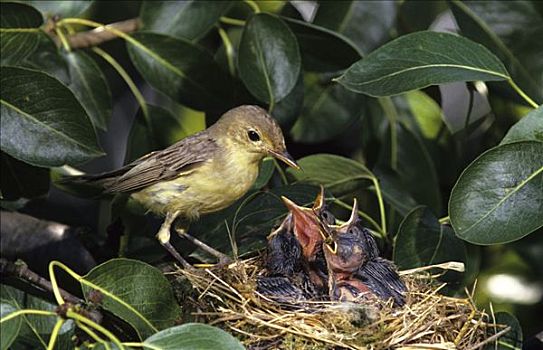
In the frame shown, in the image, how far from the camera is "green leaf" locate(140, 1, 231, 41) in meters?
3.77

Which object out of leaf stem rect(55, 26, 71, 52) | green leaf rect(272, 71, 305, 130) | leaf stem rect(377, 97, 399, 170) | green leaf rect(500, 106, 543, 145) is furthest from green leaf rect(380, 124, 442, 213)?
leaf stem rect(55, 26, 71, 52)

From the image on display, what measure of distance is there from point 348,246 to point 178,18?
1114 millimetres

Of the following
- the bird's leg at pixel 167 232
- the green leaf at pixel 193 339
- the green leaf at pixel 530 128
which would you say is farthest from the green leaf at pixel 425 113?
the green leaf at pixel 193 339

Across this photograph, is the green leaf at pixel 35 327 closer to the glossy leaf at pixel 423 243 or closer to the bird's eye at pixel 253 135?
the bird's eye at pixel 253 135

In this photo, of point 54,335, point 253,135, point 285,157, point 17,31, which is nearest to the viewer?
point 54,335

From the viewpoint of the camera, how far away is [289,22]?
3.73 meters

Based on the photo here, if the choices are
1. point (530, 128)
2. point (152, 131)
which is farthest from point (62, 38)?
point (530, 128)

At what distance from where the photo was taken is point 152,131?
13.0 feet

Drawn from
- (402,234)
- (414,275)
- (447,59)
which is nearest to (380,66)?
(447,59)

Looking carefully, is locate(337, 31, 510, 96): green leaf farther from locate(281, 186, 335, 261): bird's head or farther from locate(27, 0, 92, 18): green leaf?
locate(27, 0, 92, 18): green leaf

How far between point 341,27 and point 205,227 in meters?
0.97

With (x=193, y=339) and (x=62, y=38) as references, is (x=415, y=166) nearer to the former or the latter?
(x=62, y=38)

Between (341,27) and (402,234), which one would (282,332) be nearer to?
(402,234)

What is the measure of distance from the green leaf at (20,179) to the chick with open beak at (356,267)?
992 millimetres
